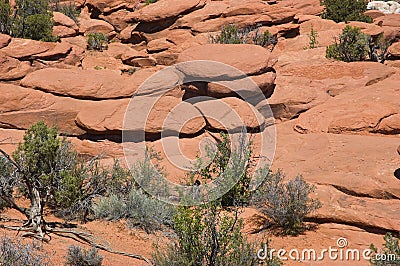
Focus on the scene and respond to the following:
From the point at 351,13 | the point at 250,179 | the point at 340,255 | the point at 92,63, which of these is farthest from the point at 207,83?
the point at 351,13

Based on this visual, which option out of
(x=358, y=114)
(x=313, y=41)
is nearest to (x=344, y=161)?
(x=358, y=114)

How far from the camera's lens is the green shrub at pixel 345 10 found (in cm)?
2073

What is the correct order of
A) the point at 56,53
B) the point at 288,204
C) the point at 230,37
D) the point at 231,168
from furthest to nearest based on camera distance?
the point at 230,37
the point at 56,53
the point at 231,168
the point at 288,204

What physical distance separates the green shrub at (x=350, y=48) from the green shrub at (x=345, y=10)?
6961mm

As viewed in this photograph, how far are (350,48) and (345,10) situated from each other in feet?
27.0

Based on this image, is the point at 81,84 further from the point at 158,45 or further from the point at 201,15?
the point at 201,15

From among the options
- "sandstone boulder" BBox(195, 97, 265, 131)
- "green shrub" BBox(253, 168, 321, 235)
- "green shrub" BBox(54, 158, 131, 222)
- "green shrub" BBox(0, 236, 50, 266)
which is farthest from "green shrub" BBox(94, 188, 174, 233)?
"sandstone boulder" BBox(195, 97, 265, 131)

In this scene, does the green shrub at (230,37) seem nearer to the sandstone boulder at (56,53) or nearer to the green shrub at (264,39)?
the green shrub at (264,39)

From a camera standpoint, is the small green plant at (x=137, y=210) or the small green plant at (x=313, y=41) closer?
the small green plant at (x=137, y=210)

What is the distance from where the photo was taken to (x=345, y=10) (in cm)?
2111

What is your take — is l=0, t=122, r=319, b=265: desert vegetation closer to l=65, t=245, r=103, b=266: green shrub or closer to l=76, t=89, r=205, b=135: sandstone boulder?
l=65, t=245, r=103, b=266: green shrub

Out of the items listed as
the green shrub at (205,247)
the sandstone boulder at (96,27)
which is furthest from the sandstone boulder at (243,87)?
the sandstone boulder at (96,27)

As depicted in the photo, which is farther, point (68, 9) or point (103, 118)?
point (68, 9)

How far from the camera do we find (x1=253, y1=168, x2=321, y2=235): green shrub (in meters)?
6.48
